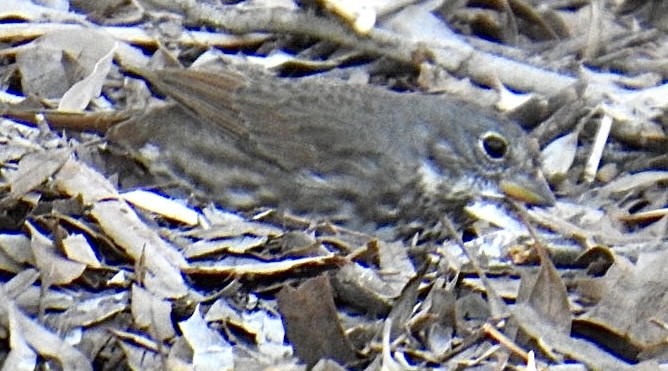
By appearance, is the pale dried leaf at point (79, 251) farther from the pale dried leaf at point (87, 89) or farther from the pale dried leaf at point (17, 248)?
the pale dried leaf at point (87, 89)

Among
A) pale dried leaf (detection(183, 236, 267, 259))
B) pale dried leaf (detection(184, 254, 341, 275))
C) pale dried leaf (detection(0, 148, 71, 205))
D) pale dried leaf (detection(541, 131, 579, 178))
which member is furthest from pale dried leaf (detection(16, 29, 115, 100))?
pale dried leaf (detection(541, 131, 579, 178))

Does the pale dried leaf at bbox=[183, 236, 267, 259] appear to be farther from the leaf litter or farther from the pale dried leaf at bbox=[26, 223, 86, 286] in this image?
the pale dried leaf at bbox=[26, 223, 86, 286]

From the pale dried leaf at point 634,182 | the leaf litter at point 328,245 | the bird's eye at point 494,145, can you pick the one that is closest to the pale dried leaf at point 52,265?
the leaf litter at point 328,245

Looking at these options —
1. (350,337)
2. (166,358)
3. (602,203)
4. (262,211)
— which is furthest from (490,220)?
(166,358)

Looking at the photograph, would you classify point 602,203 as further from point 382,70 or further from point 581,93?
point 382,70

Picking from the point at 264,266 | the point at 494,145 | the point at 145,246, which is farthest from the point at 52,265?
the point at 494,145

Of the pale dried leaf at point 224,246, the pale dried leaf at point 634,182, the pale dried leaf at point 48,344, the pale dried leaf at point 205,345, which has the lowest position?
the pale dried leaf at point 634,182

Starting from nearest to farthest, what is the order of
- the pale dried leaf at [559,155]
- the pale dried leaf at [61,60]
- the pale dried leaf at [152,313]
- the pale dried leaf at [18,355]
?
the pale dried leaf at [18,355] → the pale dried leaf at [152,313] → the pale dried leaf at [61,60] → the pale dried leaf at [559,155]
